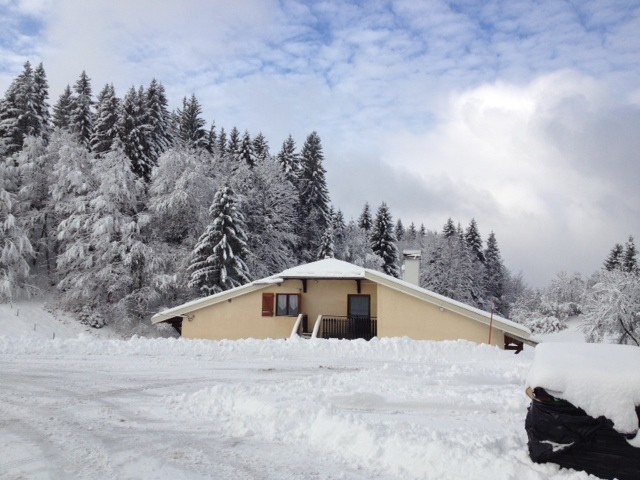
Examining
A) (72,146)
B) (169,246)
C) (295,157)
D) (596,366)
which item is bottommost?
(596,366)

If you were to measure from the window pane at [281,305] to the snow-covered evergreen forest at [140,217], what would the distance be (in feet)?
30.4

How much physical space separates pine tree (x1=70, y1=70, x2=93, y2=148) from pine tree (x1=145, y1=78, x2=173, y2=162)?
669cm

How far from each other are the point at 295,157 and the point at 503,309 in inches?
1629

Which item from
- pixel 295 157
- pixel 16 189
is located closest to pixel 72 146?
pixel 16 189

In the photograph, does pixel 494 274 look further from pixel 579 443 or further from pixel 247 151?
pixel 579 443

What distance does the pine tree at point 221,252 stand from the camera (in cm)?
3231

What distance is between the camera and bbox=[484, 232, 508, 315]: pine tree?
230ft

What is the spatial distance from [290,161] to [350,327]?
33.0m

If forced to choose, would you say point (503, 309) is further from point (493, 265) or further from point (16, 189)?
point (16, 189)

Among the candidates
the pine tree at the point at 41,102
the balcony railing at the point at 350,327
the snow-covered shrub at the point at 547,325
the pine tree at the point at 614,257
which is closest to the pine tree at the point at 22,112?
the pine tree at the point at 41,102

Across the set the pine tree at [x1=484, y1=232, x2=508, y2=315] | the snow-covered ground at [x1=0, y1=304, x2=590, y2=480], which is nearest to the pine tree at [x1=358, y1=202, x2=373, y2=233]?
the pine tree at [x1=484, y1=232, x2=508, y2=315]

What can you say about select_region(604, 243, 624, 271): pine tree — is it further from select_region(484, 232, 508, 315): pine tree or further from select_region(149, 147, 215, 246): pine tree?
select_region(149, 147, 215, 246): pine tree

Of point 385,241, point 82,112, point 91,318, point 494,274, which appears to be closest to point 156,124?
point 82,112

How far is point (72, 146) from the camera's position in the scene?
36906mm
